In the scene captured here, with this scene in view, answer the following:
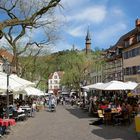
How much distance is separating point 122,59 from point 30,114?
41.6 m

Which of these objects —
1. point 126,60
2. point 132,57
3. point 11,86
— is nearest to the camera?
point 11,86

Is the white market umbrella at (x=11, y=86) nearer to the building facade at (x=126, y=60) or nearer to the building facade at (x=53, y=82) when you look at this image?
the building facade at (x=126, y=60)

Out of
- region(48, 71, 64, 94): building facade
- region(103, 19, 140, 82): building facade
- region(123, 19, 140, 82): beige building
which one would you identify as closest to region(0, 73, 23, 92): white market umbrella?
region(103, 19, 140, 82): building facade

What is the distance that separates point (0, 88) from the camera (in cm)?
2277

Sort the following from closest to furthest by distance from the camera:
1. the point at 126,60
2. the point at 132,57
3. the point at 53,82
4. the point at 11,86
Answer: the point at 11,86
the point at 132,57
the point at 126,60
the point at 53,82

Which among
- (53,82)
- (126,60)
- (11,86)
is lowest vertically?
(11,86)

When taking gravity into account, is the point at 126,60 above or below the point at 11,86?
above

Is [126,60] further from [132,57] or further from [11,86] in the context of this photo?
[11,86]

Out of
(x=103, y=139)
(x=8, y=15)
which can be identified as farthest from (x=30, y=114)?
(x=103, y=139)

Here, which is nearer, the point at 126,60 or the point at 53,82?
the point at 126,60

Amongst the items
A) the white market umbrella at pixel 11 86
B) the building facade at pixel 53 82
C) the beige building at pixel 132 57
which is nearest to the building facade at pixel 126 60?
the beige building at pixel 132 57

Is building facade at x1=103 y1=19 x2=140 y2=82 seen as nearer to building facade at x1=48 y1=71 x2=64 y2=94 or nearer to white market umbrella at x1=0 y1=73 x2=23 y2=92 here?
white market umbrella at x1=0 y1=73 x2=23 y2=92

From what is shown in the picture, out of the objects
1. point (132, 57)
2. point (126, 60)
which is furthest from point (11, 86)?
point (126, 60)

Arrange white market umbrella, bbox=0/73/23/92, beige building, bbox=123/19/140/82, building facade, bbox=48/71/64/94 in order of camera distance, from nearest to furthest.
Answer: white market umbrella, bbox=0/73/23/92
beige building, bbox=123/19/140/82
building facade, bbox=48/71/64/94
